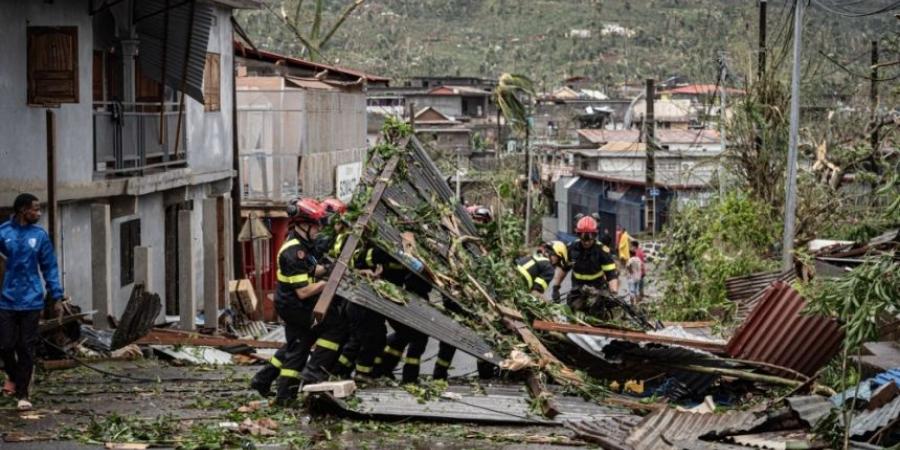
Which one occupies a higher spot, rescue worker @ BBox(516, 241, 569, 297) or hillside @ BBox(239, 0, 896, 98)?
hillside @ BBox(239, 0, 896, 98)

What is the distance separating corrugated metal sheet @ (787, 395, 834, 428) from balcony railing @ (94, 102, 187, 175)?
41.6 feet

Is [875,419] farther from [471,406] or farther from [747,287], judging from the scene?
[747,287]

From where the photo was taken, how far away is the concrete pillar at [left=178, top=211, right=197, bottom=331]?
2148 cm

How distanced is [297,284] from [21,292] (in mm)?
2243

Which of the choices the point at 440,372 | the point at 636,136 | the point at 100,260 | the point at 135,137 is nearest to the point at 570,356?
the point at 440,372

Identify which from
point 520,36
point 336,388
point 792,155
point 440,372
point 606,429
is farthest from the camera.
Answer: point 520,36

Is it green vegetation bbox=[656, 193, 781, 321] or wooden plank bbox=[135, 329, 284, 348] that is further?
green vegetation bbox=[656, 193, 781, 321]

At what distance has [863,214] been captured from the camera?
23.7 m

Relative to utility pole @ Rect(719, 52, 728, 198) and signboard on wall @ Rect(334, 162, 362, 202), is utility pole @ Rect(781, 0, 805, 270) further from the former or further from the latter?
signboard on wall @ Rect(334, 162, 362, 202)

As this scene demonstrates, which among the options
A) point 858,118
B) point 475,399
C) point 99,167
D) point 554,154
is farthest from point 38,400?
point 554,154

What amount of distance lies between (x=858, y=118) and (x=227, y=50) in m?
14.8

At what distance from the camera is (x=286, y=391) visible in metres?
11.5

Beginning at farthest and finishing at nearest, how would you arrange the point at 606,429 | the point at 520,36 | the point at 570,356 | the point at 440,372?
the point at 520,36 < the point at 440,372 < the point at 570,356 < the point at 606,429

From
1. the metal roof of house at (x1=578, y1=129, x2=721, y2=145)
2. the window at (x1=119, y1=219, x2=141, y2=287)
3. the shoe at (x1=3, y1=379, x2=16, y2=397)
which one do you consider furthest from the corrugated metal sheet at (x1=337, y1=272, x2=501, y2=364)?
the metal roof of house at (x1=578, y1=129, x2=721, y2=145)
